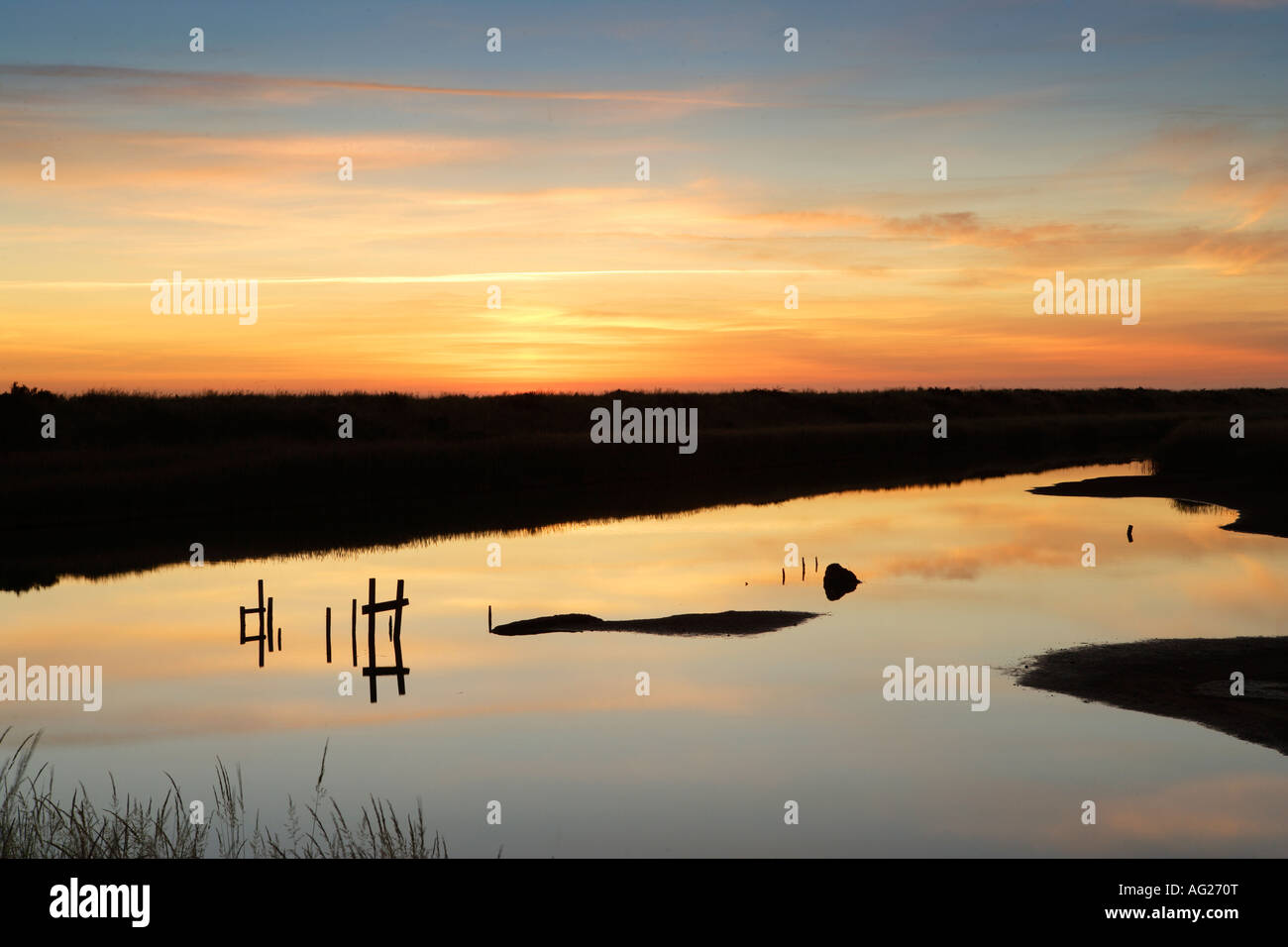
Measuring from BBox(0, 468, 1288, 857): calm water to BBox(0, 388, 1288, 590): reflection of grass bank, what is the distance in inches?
265

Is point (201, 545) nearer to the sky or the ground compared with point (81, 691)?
nearer to the sky

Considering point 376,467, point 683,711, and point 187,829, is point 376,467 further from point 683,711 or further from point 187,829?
point 187,829

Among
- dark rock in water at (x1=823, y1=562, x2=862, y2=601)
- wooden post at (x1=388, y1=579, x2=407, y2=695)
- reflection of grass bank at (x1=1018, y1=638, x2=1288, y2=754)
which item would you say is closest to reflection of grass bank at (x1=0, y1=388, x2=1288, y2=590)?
wooden post at (x1=388, y1=579, x2=407, y2=695)

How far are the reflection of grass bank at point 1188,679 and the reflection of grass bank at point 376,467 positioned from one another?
24.0 m

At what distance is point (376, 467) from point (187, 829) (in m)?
39.2

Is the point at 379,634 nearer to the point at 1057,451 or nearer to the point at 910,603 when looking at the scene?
the point at 910,603

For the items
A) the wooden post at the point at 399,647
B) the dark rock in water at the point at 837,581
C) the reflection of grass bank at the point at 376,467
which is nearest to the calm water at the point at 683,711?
the wooden post at the point at 399,647

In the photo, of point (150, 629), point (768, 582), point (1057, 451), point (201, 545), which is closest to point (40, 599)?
point (150, 629)

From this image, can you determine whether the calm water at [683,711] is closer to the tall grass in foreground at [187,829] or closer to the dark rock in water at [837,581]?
the tall grass in foreground at [187,829]

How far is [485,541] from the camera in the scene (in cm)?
3800

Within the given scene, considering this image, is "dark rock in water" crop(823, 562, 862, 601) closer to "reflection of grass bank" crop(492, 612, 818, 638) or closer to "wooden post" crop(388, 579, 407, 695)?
"reflection of grass bank" crop(492, 612, 818, 638)

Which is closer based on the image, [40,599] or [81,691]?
[81,691]

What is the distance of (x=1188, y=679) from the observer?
17.9 m
